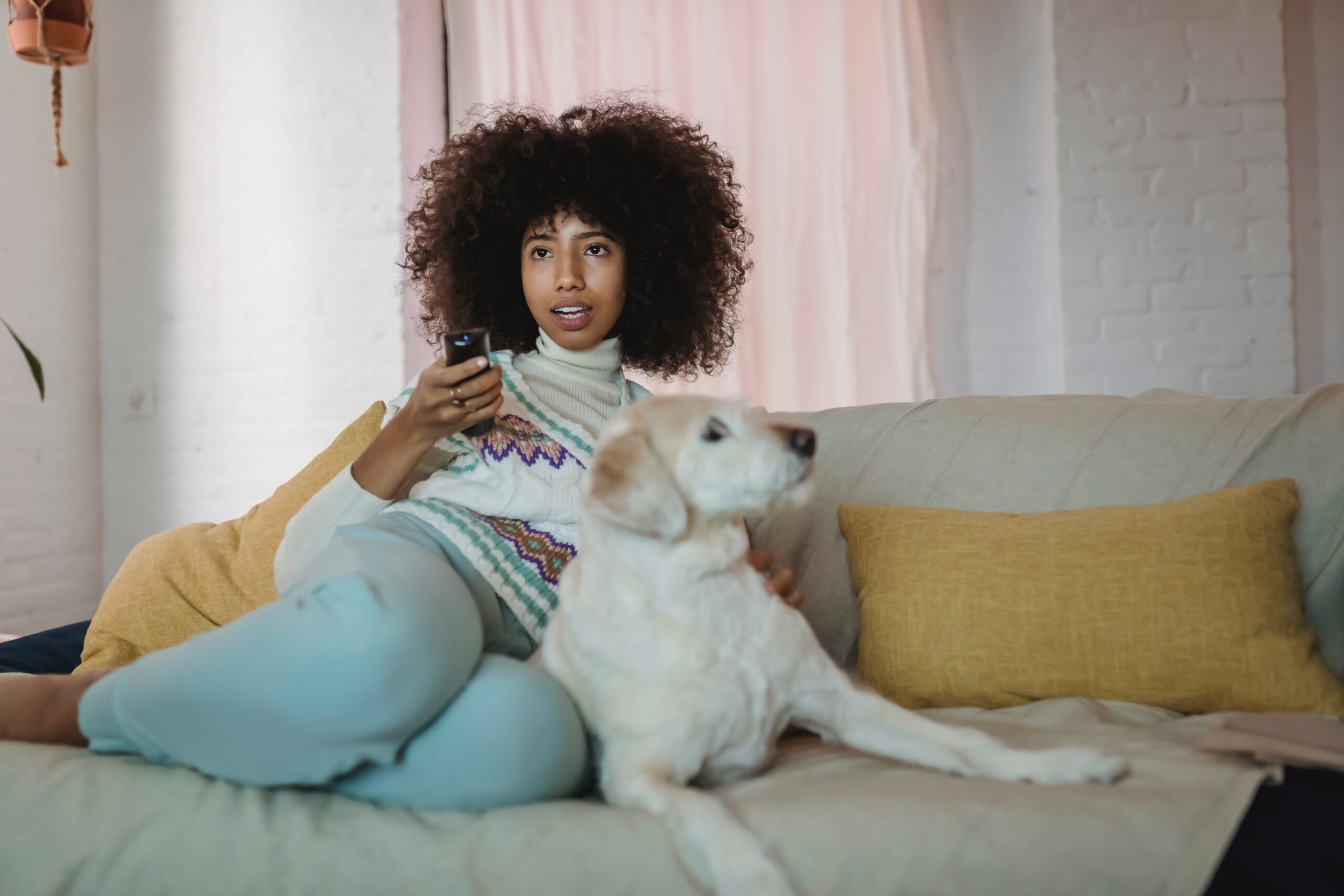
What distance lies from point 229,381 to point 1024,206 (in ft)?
9.17

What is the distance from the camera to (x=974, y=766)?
3.36 ft

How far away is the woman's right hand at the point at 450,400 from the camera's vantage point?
1306mm

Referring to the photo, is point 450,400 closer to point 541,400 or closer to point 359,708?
point 541,400

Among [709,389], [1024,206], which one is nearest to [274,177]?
[709,389]

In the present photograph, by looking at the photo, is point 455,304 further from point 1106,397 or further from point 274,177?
point 274,177

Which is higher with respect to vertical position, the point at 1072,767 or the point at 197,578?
the point at 197,578

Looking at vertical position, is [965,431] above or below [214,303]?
below

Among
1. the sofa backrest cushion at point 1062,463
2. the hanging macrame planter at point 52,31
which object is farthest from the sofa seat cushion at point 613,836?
the hanging macrame planter at point 52,31

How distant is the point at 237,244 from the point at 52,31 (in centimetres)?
97

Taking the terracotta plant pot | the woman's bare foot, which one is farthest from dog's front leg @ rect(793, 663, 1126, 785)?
the terracotta plant pot

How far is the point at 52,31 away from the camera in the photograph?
2428 millimetres

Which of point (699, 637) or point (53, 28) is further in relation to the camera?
point (53, 28)

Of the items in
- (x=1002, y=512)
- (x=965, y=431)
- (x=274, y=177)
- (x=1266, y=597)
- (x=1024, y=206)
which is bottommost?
(x=1266, y=597)

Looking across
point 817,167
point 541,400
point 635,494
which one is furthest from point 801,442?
point 817,167
